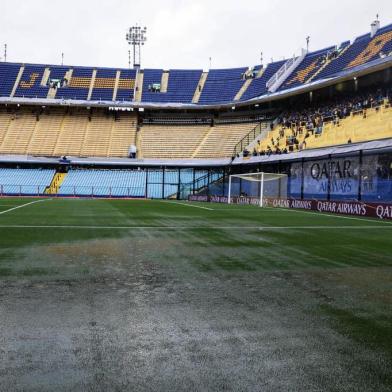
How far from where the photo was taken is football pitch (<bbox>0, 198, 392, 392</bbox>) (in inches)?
114

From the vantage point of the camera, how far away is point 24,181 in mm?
50500

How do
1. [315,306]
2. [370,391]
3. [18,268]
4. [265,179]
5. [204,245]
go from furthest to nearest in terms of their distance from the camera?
1. [265,179]
2. [204,245]
3. [18,268]
4. [315,306]
5. [370,391]

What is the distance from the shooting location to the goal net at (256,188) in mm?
33094

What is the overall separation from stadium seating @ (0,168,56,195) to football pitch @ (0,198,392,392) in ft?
141

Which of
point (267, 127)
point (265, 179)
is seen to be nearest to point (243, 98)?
point (267, 127)

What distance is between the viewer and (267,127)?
51469 mm

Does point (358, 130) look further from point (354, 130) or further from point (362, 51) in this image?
point (362, 51)

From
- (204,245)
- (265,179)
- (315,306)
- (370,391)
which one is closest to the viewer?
(370,391)

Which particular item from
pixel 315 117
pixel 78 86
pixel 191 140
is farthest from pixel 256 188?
pixel 78 86

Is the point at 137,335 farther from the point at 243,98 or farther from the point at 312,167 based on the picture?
the point at 243,98

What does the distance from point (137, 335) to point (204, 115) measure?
5789 cm

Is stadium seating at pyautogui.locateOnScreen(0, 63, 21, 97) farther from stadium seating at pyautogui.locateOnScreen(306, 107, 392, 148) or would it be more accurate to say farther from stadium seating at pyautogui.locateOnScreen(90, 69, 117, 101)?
stadium seating at pyautogui.locateOnScreen(306, 107, 392, 148)

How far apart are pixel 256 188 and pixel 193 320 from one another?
108 feet

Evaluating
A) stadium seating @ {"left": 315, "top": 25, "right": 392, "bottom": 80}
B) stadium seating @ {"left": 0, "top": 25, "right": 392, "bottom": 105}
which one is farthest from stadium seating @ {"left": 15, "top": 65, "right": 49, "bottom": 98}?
stadium seating @ {"left": 315, "top": 25, "right": 392, "bottom": 80}
